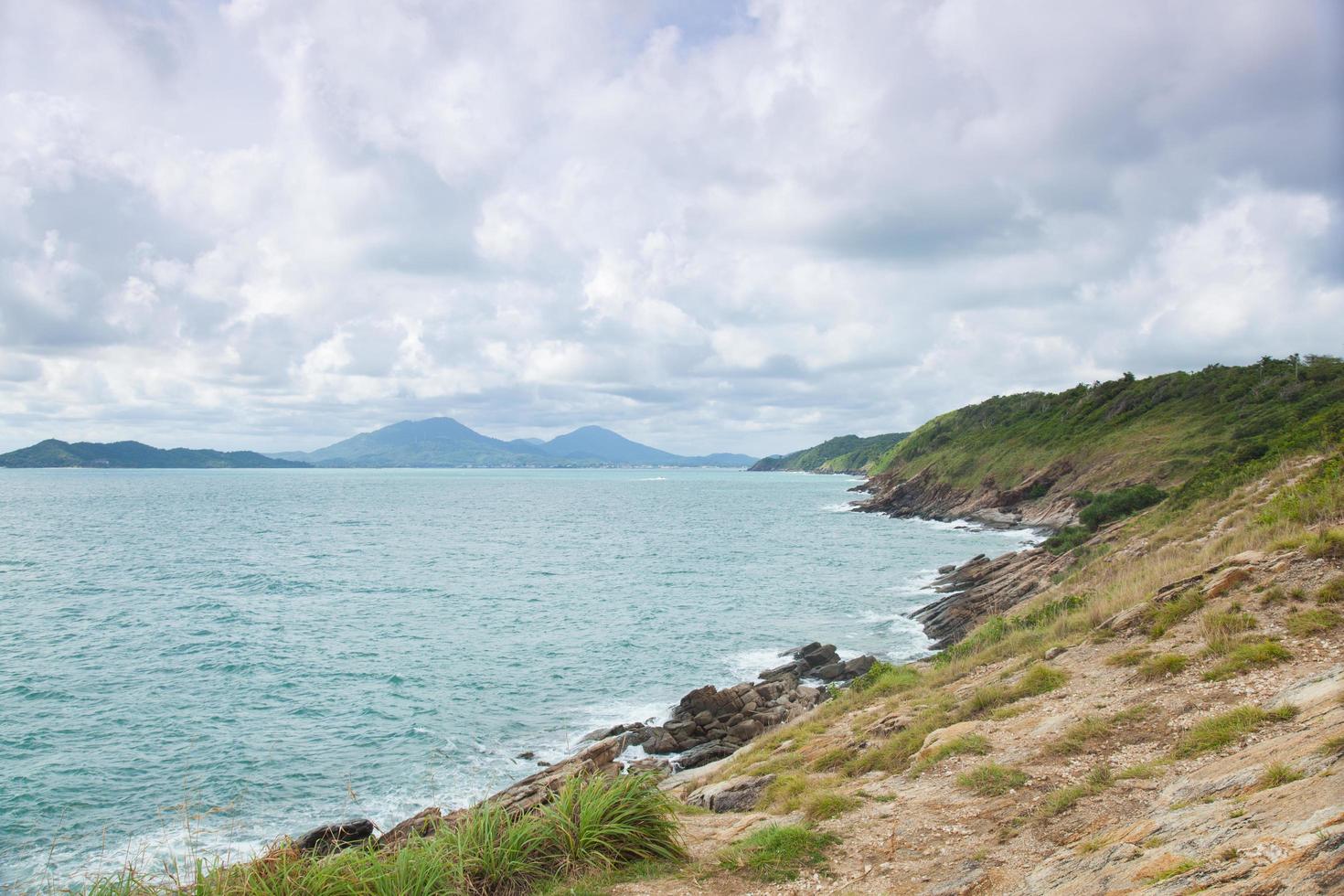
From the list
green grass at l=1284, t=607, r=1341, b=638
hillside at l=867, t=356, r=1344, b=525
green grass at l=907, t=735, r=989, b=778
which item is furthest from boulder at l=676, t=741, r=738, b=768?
hillside at l=867, t=356, r=1344, b=525

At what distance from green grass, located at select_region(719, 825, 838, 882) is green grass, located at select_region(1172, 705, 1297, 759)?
4.78m

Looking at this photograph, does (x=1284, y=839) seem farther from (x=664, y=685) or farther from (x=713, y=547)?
(x=713, y=547)

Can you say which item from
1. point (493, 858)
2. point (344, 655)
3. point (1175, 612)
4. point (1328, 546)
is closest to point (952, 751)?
point (1175, 612)

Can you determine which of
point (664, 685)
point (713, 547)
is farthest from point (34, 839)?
point (713, 547)

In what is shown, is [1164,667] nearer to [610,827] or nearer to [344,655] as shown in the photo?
[610,827]

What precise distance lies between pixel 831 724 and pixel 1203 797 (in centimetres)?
1156

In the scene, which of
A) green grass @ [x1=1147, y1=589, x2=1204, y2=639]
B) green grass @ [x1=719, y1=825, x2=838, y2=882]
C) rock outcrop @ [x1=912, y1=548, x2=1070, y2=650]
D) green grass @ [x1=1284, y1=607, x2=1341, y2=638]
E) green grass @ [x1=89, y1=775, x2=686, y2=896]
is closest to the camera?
green grass @ [x1=89, y1=775, x2=686, y2=896]

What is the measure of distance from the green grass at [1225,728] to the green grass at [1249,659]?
6.48ft

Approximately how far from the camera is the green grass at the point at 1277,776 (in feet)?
21.2

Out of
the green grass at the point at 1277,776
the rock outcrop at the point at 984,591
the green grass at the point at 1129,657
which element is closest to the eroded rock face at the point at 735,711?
the rock outcrop at the point at 984,591

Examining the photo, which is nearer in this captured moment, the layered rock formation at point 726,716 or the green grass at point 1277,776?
the green grass at point 1277,776

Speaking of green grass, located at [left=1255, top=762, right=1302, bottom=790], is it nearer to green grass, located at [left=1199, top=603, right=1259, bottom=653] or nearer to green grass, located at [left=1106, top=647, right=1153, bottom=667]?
green grass, located at [left=1199, top=603, right=1259, bottom=653]

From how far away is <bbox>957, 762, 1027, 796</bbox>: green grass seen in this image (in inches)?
390

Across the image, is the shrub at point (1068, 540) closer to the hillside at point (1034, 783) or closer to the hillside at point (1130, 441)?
the hillside at point (1130, 441)
